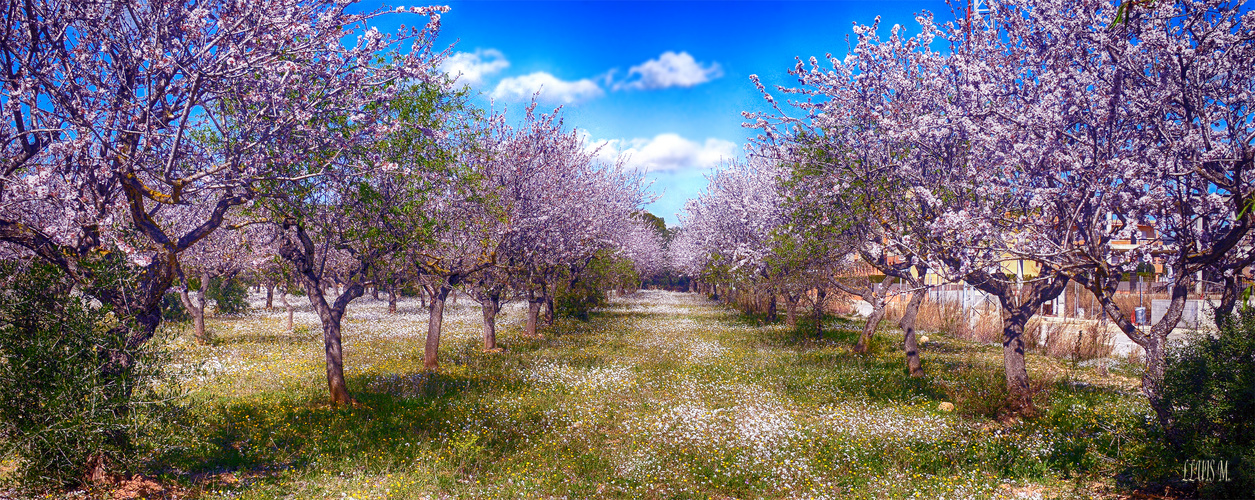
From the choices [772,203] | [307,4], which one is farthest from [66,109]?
[772,203]

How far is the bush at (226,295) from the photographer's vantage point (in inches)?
1542

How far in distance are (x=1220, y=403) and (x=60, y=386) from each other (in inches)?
481

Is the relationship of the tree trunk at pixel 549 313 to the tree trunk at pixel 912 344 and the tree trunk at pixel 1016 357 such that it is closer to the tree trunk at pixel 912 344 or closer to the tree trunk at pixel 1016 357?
the tree trunk at pixel 912 344

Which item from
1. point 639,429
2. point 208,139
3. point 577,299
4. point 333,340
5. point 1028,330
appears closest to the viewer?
point 208,139

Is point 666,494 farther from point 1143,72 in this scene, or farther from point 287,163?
point 1143,72

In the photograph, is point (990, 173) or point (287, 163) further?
point (990, 173)

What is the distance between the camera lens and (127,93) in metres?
7.71

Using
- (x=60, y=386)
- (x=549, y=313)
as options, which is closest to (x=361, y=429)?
(x=60, y=386)

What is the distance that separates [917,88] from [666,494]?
8.99 m

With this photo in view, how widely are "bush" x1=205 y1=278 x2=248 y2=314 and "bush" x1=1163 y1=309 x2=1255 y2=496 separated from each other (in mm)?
43992

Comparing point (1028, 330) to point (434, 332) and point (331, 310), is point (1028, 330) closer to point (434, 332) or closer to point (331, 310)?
point (434, 332)

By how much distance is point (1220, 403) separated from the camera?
673 centimetres

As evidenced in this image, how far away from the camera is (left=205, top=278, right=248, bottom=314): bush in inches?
1542

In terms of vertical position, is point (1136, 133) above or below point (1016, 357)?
above
